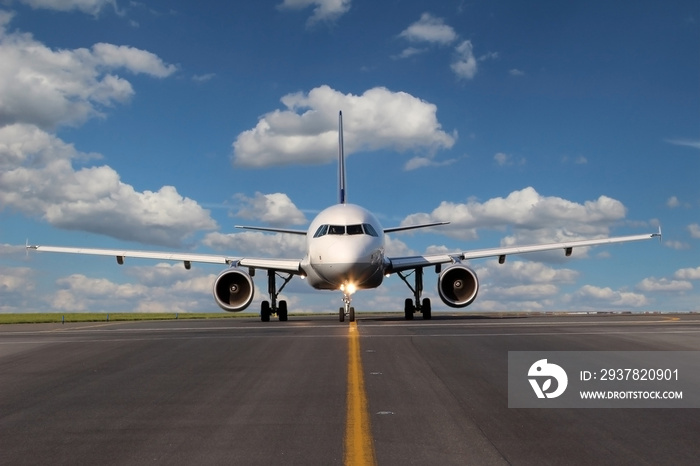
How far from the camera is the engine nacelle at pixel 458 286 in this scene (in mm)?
33469

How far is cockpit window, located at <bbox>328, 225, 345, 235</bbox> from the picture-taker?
30.8 metres

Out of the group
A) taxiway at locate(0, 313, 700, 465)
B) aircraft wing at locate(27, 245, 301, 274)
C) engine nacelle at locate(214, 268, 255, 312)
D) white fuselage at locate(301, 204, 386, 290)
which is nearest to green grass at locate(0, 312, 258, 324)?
aircraft wing at locate(27, 245, 301, 274)

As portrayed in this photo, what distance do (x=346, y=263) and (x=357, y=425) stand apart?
21.7 meters

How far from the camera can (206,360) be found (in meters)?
15.5

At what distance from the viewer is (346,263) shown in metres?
30.0

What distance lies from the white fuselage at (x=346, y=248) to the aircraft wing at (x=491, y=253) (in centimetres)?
313

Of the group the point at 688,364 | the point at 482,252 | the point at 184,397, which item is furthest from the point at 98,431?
the point at 482,252

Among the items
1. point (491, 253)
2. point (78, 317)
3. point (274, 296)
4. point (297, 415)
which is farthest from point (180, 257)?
point (297, 415)

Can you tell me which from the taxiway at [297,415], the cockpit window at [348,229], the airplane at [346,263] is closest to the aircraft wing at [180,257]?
the airplane at [346,263]

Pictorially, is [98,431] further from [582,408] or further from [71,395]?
[582,408]

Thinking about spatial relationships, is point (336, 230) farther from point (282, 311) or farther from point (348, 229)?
point (282, 311)

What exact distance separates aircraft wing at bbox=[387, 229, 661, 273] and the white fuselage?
313 cm

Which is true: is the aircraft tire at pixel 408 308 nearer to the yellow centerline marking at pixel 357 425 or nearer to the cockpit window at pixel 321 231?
the cockpit window at pixel 321 231

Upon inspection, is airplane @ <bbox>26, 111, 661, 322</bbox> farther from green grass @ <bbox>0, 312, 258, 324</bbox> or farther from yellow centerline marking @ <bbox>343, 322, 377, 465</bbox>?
yellow centerline marking @ <bbox>343, 322, 377, 465</bbox>
